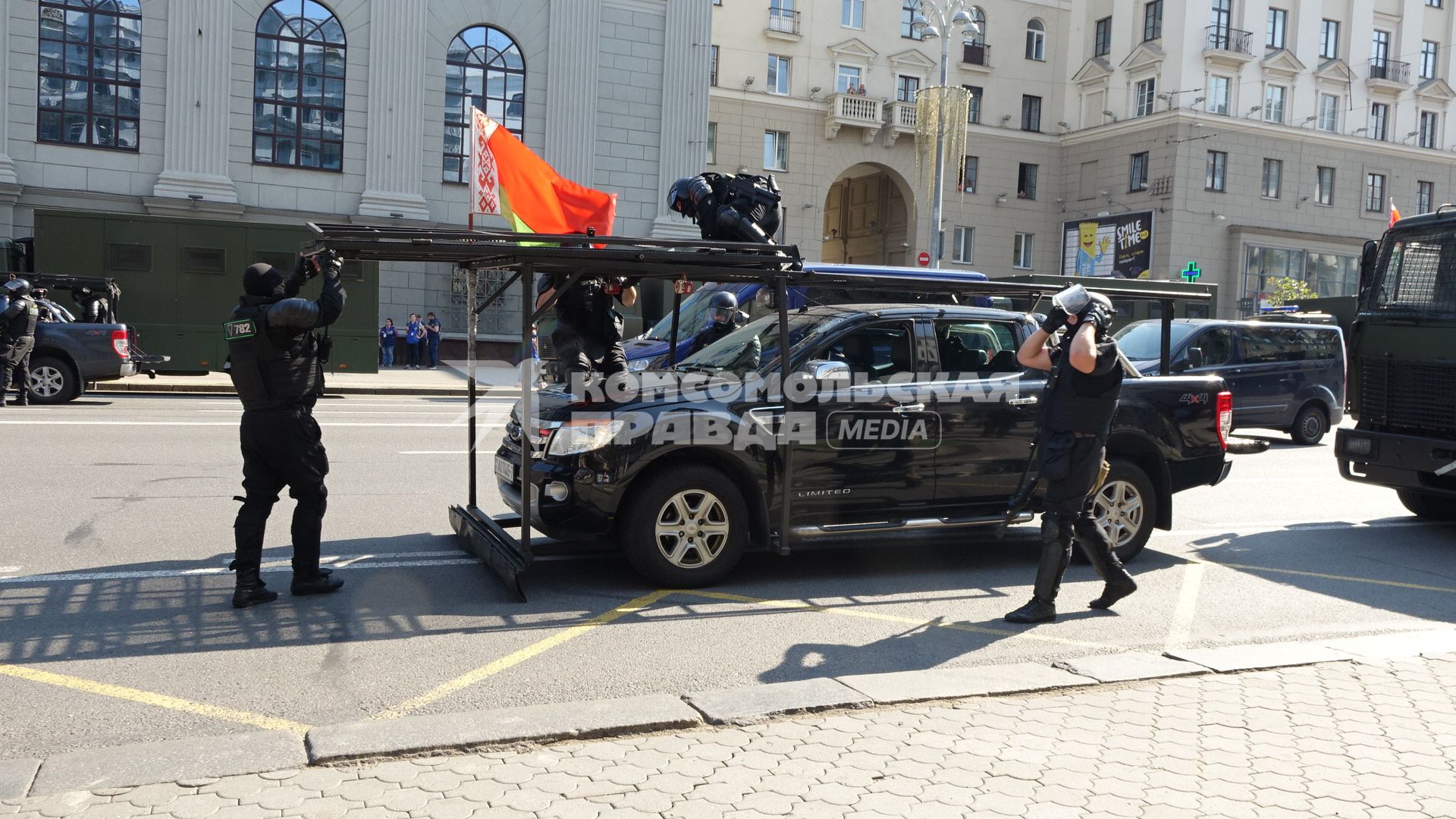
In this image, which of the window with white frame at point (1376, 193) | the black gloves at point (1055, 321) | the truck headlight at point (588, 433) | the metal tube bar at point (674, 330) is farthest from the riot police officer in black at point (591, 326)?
the window with white frame at point (1376, 193)

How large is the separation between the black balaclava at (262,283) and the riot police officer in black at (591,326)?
6.95 ft

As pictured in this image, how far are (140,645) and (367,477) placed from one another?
506 cm

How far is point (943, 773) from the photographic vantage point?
13.4 feet

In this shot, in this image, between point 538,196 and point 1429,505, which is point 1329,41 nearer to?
point 1429,505

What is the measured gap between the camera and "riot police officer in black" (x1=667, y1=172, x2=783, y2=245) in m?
8.45

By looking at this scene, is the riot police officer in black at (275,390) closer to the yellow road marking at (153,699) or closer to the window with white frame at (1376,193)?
the yellow road marking at (153,699)

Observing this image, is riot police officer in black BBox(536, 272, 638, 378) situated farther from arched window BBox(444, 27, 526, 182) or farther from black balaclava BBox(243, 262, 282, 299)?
arched window BBox(444, 27, 526, 182)

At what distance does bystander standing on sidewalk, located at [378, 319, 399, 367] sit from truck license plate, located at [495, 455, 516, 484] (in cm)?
2343

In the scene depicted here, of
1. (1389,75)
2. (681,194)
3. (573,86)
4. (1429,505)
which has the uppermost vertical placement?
(1389,75)

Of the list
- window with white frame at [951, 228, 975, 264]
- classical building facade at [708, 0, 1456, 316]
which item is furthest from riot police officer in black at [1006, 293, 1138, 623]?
window with white frame at [951, 228, 975, 264]

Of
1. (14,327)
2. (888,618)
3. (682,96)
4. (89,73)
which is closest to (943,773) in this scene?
(888,618)

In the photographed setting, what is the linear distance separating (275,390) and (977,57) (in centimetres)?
4527

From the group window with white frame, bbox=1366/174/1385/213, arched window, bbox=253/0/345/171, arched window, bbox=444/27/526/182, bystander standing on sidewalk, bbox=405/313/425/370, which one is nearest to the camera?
bystander standing on sidewalk, bbox=405/313/425/370

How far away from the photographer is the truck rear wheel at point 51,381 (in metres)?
16.2
